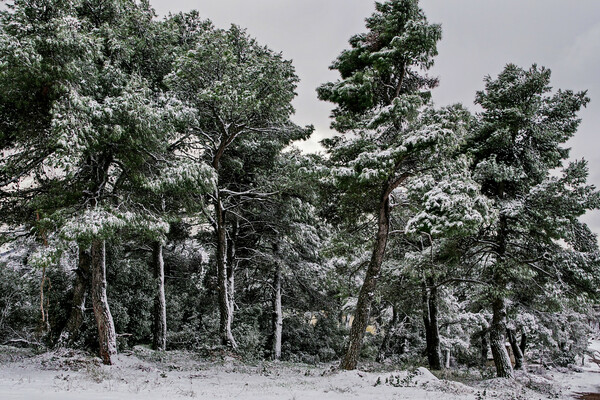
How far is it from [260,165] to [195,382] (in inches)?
339

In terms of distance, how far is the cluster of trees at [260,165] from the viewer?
7.84 m

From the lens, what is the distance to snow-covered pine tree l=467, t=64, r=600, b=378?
9867mm

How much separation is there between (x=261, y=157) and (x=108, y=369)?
870 cm

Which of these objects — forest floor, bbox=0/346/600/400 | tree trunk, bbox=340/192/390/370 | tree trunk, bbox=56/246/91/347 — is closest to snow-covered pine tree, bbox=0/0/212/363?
forest floor, bbox=0/346/600/400

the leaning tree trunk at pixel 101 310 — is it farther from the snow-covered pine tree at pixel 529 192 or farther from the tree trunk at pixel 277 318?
the snow-covered pine tree at pixel 529 192

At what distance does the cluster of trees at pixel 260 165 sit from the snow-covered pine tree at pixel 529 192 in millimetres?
58

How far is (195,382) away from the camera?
309 inches

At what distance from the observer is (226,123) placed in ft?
37.9

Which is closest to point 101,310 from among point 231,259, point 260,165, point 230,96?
point 230,96

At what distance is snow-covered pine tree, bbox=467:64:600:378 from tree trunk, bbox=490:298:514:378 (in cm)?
3

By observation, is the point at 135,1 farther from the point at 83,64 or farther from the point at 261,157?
the point at 261,157

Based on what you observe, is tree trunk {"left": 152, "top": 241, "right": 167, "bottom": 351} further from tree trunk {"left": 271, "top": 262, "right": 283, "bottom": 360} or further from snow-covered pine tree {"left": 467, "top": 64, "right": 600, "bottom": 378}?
snow-covered pine tree {"left": 467, "top": 64, "right": 600, "bottom": 378}

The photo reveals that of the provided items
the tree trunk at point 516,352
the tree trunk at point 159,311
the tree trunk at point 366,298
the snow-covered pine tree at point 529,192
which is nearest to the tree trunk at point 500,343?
the snow-covered pine tree at point 529,192

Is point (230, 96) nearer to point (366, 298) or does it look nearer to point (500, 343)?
point (366, 298)
